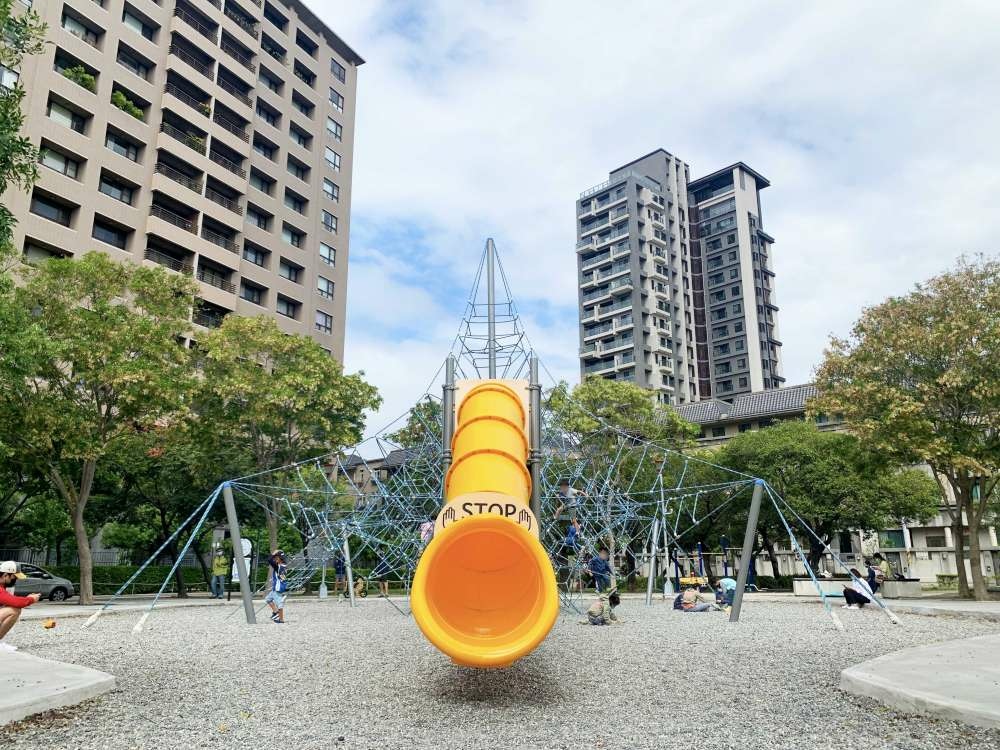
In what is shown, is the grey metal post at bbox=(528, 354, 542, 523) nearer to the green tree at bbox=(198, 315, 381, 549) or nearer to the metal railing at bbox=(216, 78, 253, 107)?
the green tree at bbox=(198, 315, 381, 549)

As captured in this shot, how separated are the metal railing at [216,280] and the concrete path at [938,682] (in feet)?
148

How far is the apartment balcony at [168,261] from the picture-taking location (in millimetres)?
43737

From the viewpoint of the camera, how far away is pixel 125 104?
4338 centimetres

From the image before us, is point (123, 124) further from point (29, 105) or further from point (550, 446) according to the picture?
point (550, 446)

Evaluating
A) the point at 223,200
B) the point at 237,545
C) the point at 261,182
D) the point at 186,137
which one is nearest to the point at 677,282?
the point at 261,182

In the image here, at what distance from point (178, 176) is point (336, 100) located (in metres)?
19.9

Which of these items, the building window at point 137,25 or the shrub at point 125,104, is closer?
the shrub at point 125,104

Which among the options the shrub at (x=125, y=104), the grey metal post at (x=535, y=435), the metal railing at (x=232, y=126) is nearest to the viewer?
the grey metal post at (x=535, y=435)

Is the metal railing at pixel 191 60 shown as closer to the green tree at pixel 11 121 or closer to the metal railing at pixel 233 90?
the metal railing at pixel 233 90

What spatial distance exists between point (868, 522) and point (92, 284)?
38.0 meters

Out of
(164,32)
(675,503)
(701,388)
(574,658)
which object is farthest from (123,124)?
(701,388)

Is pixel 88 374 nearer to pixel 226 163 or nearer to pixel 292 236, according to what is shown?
pixel 226 163

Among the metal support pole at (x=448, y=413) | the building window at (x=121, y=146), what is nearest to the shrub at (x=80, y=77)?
the building window at (x=121, y=146)

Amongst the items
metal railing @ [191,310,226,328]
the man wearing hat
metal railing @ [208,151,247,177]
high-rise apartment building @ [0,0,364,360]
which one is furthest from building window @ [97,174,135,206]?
the man wearing hat
